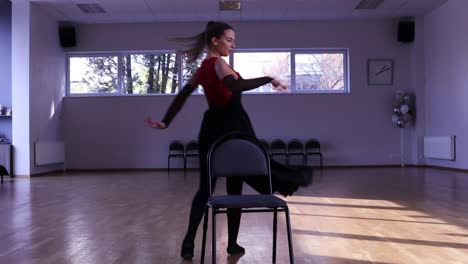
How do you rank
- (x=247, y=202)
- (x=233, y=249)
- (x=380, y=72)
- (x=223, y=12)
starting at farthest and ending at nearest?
(x=380, y=72)
(x=223, y=12)
(x=233, y=249)
(x=247, y=202)

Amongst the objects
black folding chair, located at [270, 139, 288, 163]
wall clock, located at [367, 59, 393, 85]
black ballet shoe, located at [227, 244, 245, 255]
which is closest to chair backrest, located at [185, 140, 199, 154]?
black folding chair, located at [270, 139, 288, 163]

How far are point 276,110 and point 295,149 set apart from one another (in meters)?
1.01

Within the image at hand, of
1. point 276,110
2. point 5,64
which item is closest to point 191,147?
point 276,110

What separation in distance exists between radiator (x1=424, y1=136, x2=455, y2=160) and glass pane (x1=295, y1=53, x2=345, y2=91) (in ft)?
7.55

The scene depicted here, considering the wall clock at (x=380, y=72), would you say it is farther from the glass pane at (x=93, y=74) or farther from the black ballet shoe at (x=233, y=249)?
the black ballet shoe at (x=233, y=249)

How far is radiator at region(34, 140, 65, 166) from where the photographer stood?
9625mm

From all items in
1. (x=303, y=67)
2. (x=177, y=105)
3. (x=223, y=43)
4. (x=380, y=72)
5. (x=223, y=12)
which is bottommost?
(x=177, y=105)

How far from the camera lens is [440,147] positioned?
388 inches

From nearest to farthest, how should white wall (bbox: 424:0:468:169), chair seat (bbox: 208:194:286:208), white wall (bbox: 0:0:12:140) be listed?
chair seat (bbox: 208:194:286:208)
white wall (bbox: 424:0:468:169)
white wall (bbox: 0:0:12:140)

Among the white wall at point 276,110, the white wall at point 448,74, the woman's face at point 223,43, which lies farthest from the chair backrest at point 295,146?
the woman's face at point 223,43

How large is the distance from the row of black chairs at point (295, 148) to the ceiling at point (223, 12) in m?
2.82

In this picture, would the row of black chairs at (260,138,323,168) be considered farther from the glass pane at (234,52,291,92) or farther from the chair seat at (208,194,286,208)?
the chair seat at (208,194,286,208)

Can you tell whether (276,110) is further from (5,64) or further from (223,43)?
(223,43)

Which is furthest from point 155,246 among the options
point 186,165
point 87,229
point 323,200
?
point 186,165
